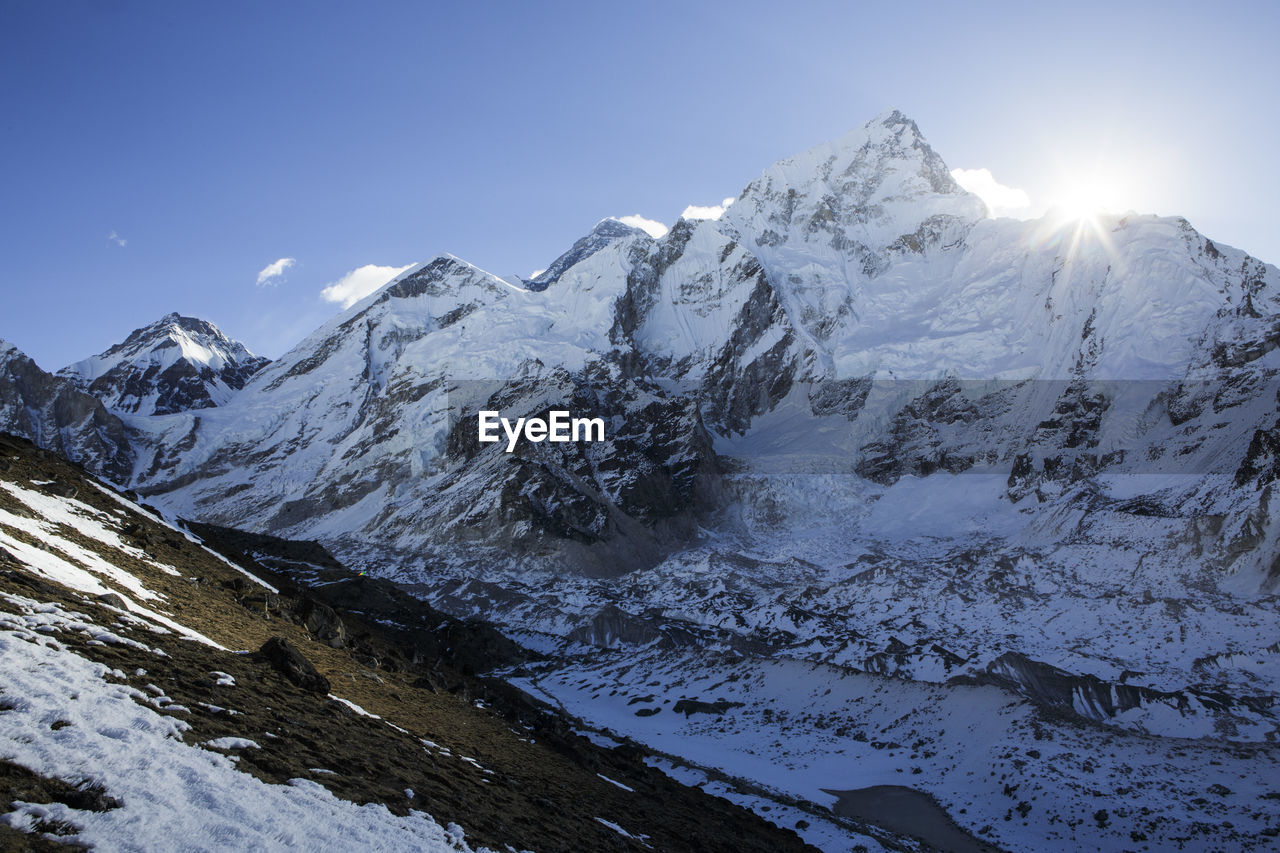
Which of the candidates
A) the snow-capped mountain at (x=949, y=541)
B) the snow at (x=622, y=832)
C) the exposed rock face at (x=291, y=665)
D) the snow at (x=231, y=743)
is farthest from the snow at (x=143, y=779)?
the snow-capped mountain at (x=949, y=541)

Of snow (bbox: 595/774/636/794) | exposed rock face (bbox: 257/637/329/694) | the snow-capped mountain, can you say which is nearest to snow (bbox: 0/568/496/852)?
exposed rock face (bbox: 257/637/329/694)

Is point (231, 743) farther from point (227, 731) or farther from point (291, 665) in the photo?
point (291, 665)

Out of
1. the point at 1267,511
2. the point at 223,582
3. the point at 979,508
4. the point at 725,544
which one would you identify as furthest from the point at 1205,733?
the point at 725,544

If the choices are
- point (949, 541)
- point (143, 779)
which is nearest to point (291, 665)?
point (143, 779)

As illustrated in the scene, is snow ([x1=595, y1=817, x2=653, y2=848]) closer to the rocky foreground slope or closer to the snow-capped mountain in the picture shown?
the rocky foreground slope

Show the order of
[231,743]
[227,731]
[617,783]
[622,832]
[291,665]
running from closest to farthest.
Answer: [231,743]
[227,731]
[291,665]
[622,832]
[617,783]

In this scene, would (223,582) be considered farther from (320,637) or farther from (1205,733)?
(1205,733)

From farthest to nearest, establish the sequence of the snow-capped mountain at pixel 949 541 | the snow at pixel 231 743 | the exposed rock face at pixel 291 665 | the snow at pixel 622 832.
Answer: the snow-capped mountain at pixel 949 541 < the snow at pixel 622 832 < the exposed rock face at pixel 291 665 < the snow at pixel 231 743

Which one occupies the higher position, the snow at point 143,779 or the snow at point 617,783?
the snow at point 143,779

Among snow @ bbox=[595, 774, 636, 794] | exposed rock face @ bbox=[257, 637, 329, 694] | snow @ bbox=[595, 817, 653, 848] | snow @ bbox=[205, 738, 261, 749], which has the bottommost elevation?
snow @ bbox=[595, 774, 636, 794]

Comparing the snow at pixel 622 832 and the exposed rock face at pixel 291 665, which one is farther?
the snow at pixel 622 832

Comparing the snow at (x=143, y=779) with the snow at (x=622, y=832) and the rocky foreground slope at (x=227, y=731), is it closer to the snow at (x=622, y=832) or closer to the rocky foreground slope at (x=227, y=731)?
the rocky foreground slope at (x=227, y=731)
